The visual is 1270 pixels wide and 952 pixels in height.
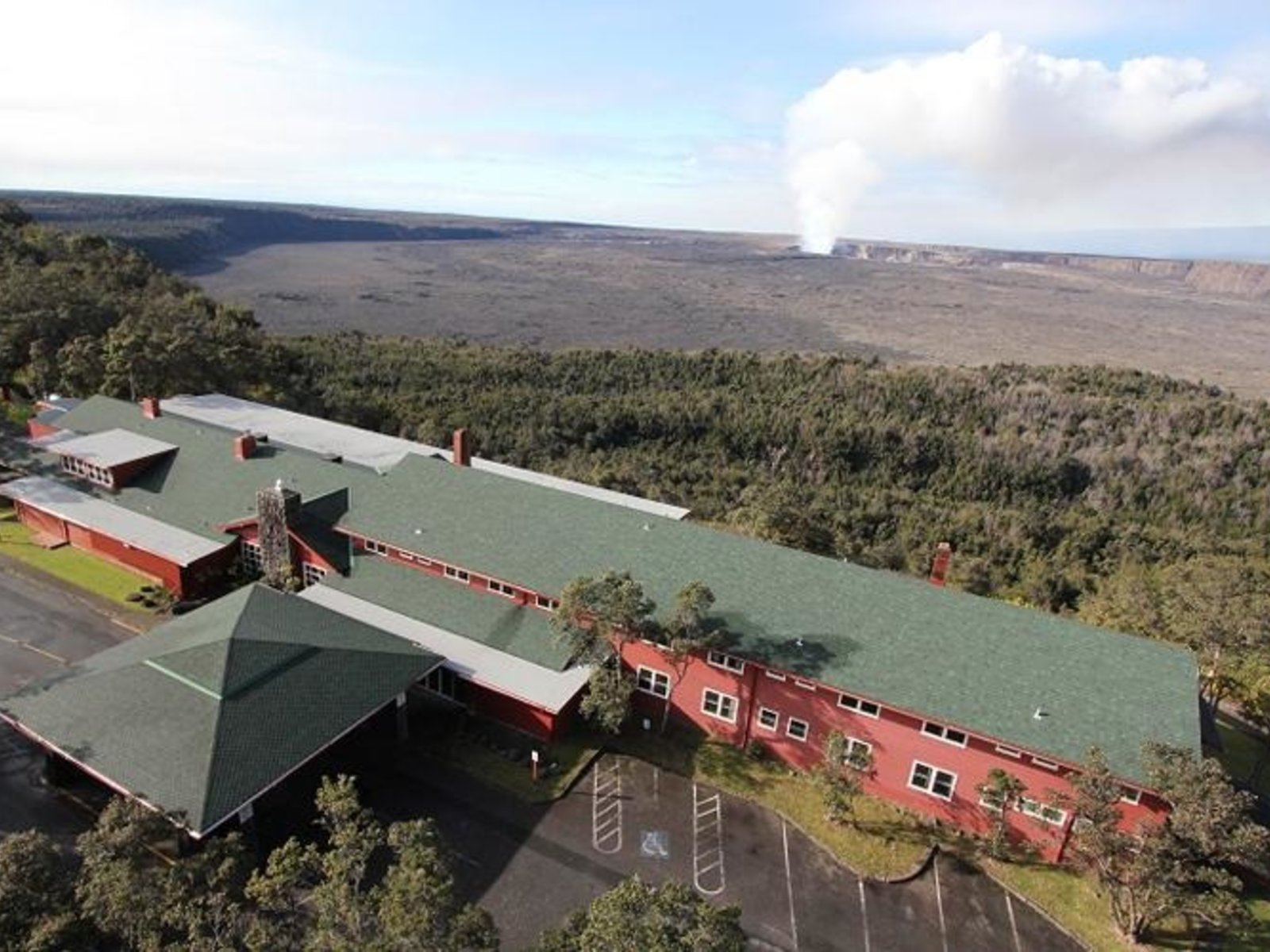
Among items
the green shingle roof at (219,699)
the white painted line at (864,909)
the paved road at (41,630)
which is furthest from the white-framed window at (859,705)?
the paved road at (41,630)

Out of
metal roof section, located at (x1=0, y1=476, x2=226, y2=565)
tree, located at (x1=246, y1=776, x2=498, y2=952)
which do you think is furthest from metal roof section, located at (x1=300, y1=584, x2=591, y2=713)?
tree, located at (x1=246, y1=776, x2=498, y2=952)

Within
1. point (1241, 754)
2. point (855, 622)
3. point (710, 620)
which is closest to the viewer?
point (855, 622)

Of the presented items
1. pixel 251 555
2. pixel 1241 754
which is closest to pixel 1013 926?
pixel 1241 754

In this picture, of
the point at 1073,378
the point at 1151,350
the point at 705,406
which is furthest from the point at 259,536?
the point at 1151,350

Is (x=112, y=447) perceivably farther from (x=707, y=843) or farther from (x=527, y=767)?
(x=707, y=843)

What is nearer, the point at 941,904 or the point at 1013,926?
the point at 1013,926

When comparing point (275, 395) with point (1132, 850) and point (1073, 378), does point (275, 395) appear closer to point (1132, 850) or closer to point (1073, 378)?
point (1132, 850)

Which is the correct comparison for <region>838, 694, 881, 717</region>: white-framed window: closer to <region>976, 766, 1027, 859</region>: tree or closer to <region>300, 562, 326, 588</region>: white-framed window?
<region>976, 766, 1027, 859</region>: tree
